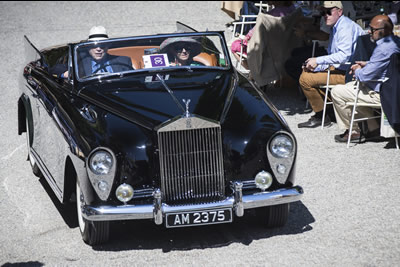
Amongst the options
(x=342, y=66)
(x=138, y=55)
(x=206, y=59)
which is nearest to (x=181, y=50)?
(x=206, y=59)

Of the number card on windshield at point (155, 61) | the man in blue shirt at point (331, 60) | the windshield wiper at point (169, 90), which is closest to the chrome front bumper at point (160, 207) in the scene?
the windshield wiper at point (169, 90)

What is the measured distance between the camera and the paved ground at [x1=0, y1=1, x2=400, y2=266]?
5.47m

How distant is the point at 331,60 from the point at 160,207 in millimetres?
4366

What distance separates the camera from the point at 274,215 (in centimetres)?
595

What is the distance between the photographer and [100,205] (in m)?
5.42

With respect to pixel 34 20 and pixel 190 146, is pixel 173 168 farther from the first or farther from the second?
pixel 34 20

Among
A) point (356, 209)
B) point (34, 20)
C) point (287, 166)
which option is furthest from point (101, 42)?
point (34, 20)

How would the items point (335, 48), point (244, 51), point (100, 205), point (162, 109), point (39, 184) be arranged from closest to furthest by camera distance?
1. point (100, 205)
2. point (162, 109)
3. point (39, 184)
4. point (335, 48)
5. point (244, 51)

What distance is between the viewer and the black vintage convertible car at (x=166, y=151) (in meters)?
5.41

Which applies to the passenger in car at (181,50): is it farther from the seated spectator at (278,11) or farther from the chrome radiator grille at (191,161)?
the seated spectator at (278,11)

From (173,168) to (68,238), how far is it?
1.28 m

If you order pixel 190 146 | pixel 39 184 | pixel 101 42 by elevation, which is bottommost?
pixel 39 184

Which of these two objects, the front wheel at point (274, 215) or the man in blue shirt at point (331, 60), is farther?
the man in blue shirt at point (331, 60)

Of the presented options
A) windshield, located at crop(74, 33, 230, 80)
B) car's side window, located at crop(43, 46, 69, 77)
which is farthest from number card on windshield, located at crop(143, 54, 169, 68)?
car's side window, located at crop(43, 46, 69, 77)
